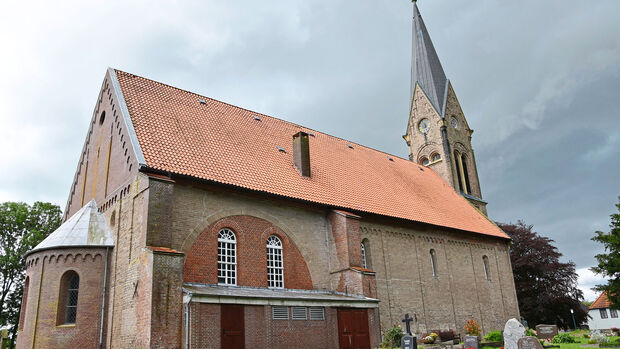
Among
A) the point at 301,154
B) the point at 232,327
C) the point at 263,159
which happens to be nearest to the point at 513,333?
the point at 232,327

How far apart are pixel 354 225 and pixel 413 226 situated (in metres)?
5.55

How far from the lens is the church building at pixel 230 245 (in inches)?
626

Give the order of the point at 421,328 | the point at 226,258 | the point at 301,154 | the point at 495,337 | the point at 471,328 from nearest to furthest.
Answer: the point at 226,258
the point at 301,154
the point at 421,328
the point at 495,337
the point at 471,328

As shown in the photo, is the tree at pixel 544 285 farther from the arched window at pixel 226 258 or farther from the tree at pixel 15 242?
the tree at pixel 15 242

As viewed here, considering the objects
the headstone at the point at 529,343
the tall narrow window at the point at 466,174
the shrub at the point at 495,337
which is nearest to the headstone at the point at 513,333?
the headstone at the point at 529,343

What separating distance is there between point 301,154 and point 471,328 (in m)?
13.4

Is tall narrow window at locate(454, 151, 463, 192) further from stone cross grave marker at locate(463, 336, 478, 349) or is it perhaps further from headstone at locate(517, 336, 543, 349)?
headstone at locate(517, 336, 543, 349)

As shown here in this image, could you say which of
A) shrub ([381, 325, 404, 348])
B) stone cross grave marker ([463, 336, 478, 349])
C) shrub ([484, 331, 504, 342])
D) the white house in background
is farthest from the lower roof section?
the white house in background

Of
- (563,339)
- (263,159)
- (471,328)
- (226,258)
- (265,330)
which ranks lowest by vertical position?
(563,339)

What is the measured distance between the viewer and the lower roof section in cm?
1521

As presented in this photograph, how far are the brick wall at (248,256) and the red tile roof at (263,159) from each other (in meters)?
1.57

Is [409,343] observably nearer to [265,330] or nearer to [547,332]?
[265,330]

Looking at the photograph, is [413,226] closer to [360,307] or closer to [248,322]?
[360,307]

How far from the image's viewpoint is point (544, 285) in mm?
37969
